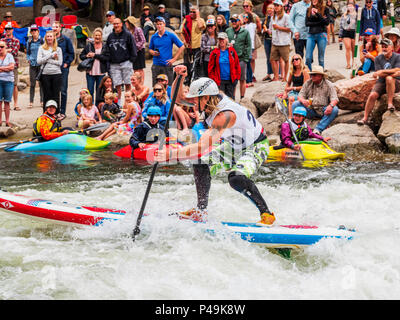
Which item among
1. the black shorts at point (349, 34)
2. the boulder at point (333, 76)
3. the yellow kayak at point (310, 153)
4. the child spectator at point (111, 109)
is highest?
the black shorts at point (349, 34)

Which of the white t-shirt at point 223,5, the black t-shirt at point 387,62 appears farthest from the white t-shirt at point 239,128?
the white t-shirt at point 223,5

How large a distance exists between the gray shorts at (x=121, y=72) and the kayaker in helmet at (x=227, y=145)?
6774mm

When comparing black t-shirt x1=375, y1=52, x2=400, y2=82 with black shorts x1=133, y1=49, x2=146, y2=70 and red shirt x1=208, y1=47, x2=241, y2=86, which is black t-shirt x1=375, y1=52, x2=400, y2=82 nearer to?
red shirt x1=208, y1=47, x2=241, y2=86

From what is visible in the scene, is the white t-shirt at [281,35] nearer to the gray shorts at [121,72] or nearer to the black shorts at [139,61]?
the black shorts at [139,61]

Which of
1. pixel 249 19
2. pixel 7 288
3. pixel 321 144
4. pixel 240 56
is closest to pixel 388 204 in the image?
pixel 321 144

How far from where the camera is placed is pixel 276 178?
839cm

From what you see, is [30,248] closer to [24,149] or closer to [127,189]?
[127,189]

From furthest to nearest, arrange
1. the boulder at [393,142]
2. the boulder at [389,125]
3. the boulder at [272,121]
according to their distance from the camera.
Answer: the boulder at [272,121]
the boulder at [389,125]
the boulder at [393,142]

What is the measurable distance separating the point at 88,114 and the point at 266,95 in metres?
3.68

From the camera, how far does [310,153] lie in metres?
9.31

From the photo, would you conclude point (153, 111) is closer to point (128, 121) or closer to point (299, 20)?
point (128, 121)

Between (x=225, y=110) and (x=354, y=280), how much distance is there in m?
1.86

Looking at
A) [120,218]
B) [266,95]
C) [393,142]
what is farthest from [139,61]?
[120,218]

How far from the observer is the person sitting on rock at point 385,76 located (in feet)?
32.6
